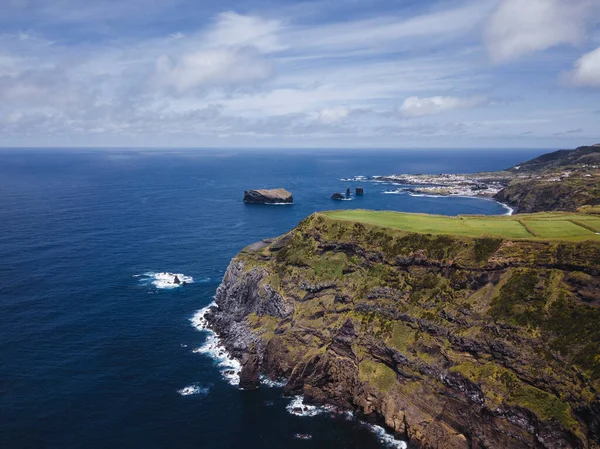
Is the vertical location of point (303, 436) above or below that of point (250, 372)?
below

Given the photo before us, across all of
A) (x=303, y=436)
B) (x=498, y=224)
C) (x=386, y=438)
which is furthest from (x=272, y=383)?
(x=498, y=224)

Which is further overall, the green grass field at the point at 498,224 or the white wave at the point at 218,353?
the white wave at the point at 218,353

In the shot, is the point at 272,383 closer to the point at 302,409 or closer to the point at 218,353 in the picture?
the point at 302,409

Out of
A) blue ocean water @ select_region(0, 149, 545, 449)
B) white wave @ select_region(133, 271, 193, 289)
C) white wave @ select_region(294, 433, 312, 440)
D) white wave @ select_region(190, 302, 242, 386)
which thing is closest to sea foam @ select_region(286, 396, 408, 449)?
blue ocean water @ select_region(0, 149, 545, 449)

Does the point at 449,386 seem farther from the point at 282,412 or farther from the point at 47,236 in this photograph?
the point at 47,236

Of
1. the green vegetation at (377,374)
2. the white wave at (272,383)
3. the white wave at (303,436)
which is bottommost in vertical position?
the white wave at (303,436)

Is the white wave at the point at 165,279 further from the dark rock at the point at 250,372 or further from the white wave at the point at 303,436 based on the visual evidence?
the white wave at the point at 303,436

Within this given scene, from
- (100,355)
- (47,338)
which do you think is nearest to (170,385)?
(100,355)

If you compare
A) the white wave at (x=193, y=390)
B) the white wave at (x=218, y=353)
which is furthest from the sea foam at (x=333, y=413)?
the white wave at (x=193, y=390)
